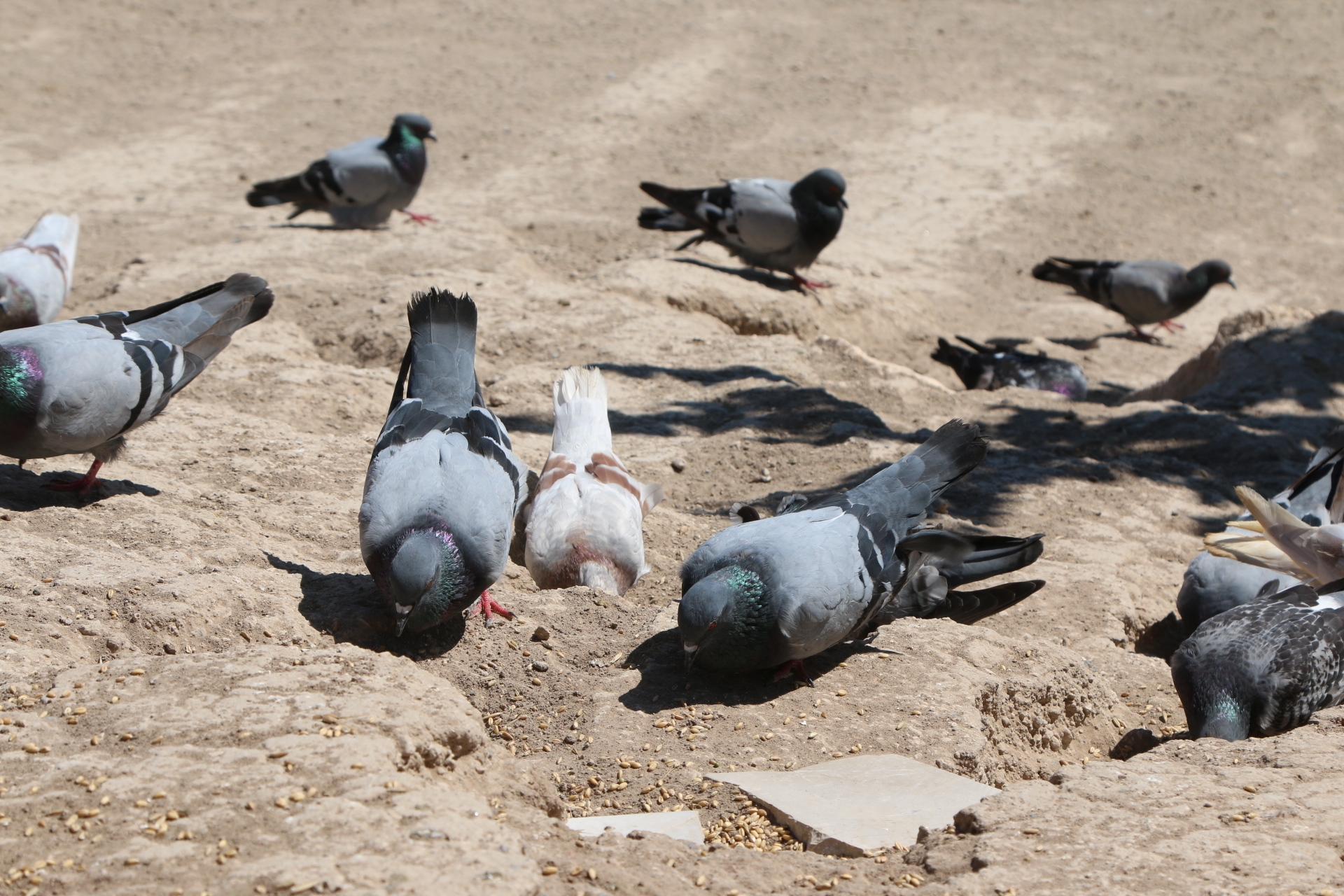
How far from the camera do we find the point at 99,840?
2193 mm

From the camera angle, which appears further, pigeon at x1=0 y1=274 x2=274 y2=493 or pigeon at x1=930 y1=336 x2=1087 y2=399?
pigeon at x1=930 y1=336 x2=1087 y2=399

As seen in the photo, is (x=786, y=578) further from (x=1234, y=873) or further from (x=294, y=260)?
(x=294, y=260)

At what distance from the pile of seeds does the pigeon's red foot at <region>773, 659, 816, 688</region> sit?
0.76m

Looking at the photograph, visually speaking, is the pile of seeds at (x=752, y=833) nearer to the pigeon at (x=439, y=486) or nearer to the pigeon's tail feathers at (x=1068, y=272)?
the pigeon at (x=439, y=486)

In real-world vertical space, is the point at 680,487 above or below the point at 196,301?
below

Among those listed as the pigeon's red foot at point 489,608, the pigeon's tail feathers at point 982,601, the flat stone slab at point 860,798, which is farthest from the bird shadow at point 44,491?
the pigeon's tail feathers at point 982,601

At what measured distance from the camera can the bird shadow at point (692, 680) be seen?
11.7 feet

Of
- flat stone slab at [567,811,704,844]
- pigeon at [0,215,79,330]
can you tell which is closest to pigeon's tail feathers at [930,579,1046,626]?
flat stone slab at [567,811,704,844]

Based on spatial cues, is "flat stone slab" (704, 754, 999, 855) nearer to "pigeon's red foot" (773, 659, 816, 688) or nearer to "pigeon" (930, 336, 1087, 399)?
"pigeon's red foot" (773, 659, 816, 688)

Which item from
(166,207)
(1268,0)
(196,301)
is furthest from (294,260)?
(1268,0)

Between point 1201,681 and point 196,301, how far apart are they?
397 centimetres

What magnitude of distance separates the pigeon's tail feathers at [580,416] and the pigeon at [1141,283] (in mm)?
5362

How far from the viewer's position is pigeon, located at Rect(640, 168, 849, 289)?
873 centimetres

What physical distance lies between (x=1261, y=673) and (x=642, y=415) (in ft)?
11.5
